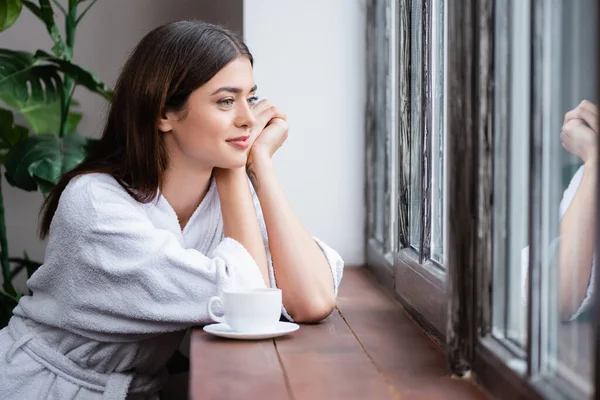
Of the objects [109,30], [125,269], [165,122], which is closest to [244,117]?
[165,122]

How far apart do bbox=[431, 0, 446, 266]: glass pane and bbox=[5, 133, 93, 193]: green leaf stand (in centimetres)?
111

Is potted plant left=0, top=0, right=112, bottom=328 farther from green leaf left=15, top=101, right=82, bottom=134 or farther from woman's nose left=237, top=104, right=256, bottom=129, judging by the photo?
woman's nose left=237, top=104, right=256, bottom=129

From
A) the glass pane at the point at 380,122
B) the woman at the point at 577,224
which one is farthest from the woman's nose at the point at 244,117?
the woman at the point at 577,224

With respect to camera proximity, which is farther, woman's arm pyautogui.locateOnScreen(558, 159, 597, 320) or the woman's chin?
the woman's chin

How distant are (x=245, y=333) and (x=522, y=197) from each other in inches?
21.2

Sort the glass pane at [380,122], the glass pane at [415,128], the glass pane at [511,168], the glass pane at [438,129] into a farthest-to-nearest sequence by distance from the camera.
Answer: the glass pane at [380,122]
the glass pane at [415,128]
the glass pane at [438,129]
the glass pane at [511,168]

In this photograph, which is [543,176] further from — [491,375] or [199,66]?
[199,66]

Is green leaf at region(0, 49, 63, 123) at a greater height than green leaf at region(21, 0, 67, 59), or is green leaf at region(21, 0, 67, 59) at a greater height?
green leaf at region(21, 0, 67, 59)

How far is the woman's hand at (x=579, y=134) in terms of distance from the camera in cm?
76

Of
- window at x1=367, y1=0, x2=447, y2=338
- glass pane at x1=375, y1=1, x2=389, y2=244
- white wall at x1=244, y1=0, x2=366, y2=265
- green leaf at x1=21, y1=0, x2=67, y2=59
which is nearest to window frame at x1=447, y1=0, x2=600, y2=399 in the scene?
window at x1=367, y1=0, x2=447, y2=338

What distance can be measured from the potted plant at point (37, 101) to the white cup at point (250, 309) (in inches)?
40.4

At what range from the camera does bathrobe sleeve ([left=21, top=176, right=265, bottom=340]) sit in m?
1.40

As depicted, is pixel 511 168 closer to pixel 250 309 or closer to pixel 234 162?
pixel 250 309

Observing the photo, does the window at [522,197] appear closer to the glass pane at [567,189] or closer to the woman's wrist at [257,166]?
the glass pane at [567,189]
